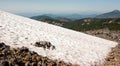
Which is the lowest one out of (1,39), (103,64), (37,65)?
(103,64)

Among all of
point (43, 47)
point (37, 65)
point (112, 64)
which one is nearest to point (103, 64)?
point (112, 64)

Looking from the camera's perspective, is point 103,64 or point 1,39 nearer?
point 1,39

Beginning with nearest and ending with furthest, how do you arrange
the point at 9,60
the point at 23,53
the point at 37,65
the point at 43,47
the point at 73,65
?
1. the point at 9,60
2. the point at 37,65
3. the point at 23,53
4. the point at 73,65
5. the point at 43,47

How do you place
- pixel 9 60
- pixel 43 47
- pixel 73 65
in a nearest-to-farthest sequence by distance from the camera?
pixel 9 60
pixel 73 65
pixel 43 47

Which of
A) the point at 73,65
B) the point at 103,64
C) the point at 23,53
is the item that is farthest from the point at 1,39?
the point at 103,64

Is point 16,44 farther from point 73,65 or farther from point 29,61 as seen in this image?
point 73,65

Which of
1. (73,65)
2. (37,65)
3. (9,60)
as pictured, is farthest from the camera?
(73,65)

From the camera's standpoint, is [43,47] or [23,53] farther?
[43,47]

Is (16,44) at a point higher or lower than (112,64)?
higher

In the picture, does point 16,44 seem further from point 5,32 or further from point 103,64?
point 103,64
